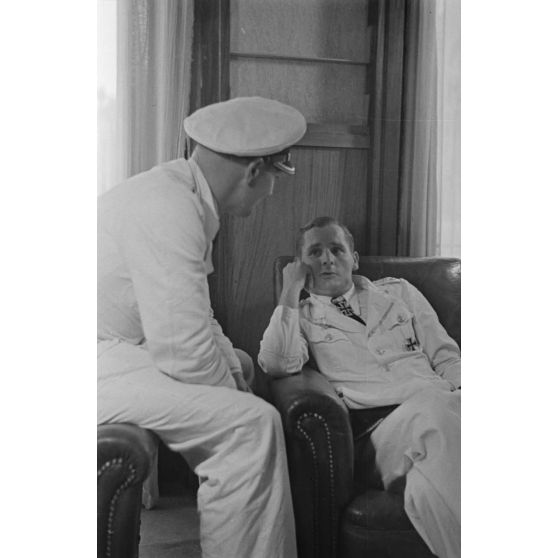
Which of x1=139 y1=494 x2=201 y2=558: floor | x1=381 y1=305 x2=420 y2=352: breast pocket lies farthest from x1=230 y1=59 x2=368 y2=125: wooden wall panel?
x1=139 y1=494 x2=201 y2=558: floor

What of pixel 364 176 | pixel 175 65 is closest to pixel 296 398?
pixel 364 176

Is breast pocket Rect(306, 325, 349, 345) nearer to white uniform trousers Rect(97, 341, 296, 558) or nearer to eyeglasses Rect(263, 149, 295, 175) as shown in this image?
white uniform trousers Rect(97, 341, 296, 558)

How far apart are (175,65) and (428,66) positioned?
62 centimetres

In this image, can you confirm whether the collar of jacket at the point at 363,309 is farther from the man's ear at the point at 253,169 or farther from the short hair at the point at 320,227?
the man's ear at the point at 253,169

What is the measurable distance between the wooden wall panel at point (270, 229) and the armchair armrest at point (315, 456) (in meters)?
0.08

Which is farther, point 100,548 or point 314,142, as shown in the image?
point 314,142

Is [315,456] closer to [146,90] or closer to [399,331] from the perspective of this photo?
[399,331]

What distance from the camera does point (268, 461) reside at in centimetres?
192

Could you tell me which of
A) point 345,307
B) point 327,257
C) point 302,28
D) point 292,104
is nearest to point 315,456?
point 345,307

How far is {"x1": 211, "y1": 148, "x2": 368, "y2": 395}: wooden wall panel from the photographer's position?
1976 mm

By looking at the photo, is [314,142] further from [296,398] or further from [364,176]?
[296,398]

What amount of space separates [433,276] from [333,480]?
55cm

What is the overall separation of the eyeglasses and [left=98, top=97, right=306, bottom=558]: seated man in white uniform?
0.24ft

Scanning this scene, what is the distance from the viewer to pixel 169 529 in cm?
193
